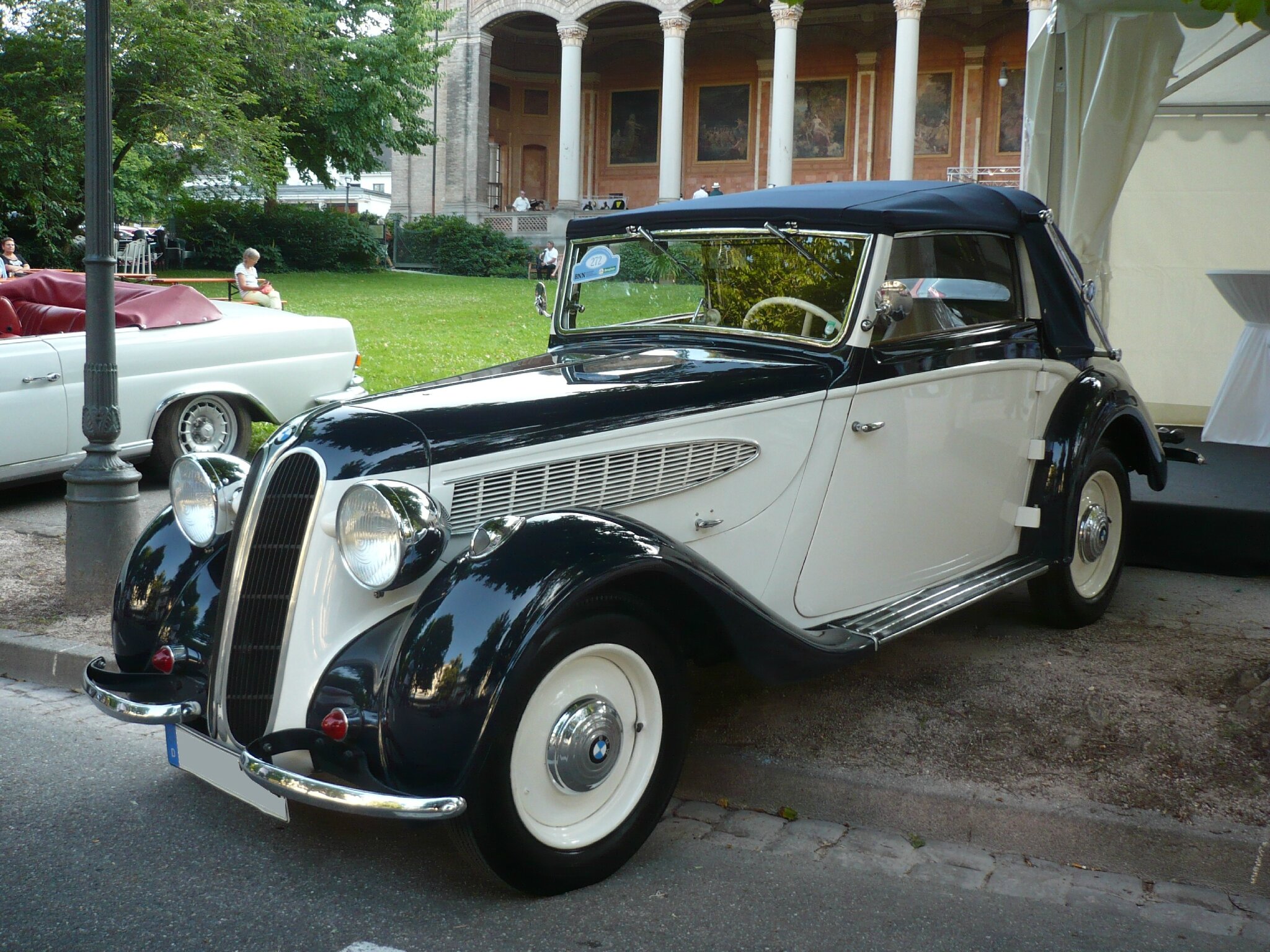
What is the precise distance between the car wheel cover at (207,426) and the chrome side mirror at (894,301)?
212 inches

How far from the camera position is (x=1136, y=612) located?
17.4 ft

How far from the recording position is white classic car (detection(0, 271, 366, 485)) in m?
7.03

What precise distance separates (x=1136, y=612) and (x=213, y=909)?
162 inches

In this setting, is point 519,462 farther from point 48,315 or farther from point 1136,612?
point 48,315

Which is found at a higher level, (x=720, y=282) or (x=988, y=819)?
(x=720, y=282)

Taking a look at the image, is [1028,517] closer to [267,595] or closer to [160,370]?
[267,595]

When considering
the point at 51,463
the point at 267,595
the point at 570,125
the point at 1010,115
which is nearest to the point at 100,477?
the point at 51,463

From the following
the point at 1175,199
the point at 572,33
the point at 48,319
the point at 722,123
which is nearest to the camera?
the point at 48,319

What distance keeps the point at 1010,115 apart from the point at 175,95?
26.9 meters

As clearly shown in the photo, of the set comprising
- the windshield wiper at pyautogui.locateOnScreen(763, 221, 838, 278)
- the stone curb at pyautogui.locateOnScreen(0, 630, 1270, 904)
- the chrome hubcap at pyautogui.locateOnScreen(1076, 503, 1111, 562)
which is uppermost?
the windshield wiper at pyautogui.locateOnScreen(763, 221, 838, 278)

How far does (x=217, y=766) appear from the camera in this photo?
2852mm

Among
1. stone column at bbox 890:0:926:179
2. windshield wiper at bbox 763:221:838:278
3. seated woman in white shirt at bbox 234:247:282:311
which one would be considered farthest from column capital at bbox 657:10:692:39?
windshield wiper at bbox 763:221:838:278

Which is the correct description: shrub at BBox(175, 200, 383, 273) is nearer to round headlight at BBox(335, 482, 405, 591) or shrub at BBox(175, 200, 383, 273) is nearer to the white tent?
the white tent

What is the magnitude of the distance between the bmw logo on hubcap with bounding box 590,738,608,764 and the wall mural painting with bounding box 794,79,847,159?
4113 cm
